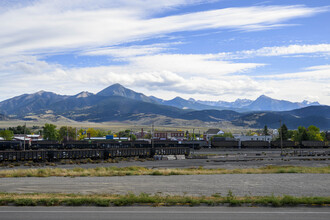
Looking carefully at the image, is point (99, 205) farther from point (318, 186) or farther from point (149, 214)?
point (318, 186)

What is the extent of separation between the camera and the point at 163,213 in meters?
15.0

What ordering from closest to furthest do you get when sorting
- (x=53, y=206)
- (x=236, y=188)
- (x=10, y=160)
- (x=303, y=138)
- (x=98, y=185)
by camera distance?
1. (x=53, y=206)
2. (x=236, y=188)
3. (x=98, y=185)
4. (x=10, y=160)
5. (x=303, y=138)

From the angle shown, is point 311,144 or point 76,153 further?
point 311,144

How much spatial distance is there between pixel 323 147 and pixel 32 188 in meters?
112

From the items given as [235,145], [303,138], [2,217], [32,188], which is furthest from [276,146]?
[2,217]

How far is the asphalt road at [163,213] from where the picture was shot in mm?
14227

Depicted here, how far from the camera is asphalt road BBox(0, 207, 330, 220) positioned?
46.7ft

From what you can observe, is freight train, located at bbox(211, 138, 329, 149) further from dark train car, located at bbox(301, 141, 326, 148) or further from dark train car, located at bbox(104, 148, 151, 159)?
dark train car, located at bbox(104, 148, 151, 159)

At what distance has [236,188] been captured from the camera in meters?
23.9

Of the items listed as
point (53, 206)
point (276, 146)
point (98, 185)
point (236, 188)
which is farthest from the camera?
point (276, 146)

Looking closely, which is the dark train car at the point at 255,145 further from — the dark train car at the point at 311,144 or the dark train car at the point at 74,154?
the dark train car at the point at 74,154

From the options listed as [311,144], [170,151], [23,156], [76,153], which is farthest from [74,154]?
[311,144]

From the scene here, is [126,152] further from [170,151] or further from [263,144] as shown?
[263,144]

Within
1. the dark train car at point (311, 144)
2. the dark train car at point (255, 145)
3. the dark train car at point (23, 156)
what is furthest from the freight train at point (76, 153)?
the dark train car at point (311, 144)
